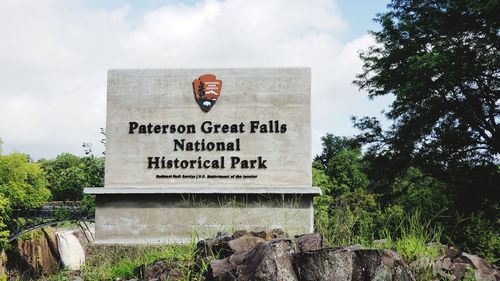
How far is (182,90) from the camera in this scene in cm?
1377

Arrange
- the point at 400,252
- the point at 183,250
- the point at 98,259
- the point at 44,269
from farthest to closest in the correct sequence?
the point at 44,269, the point at 98,259, the point at 183,250, the point at 400,252

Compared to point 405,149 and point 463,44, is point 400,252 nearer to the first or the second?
point 463,44

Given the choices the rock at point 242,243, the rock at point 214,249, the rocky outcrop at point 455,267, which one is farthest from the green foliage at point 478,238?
the rock at point 214,249

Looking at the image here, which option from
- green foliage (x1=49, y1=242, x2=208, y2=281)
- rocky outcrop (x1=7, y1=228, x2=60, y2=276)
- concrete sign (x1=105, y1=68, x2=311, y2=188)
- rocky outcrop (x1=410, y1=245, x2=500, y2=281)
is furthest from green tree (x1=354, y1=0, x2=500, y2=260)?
rocky outcrop (x1=7, y1=228, x2=60, y2=276)

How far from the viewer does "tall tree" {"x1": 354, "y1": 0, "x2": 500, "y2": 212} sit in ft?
77.2

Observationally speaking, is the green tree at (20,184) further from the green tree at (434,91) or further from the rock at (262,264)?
the rock at (262,264)

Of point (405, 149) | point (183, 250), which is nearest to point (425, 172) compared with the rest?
point (405, 149)

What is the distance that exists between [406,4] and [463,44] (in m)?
4.59

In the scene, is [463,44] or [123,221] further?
[463,44]

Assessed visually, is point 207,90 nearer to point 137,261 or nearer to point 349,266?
point 137,261

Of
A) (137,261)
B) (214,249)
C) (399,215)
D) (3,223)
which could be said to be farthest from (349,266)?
(3,223)

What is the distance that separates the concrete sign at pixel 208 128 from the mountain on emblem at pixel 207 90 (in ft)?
0.07

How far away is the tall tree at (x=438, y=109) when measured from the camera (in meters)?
23.5

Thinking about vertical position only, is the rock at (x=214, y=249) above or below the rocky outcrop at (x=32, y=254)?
above
